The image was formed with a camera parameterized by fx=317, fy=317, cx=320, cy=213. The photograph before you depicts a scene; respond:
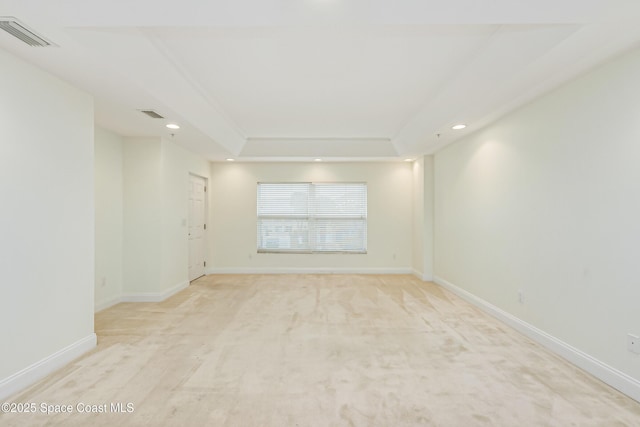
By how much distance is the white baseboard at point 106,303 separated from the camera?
4.21 meters

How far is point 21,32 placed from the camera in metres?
1.95

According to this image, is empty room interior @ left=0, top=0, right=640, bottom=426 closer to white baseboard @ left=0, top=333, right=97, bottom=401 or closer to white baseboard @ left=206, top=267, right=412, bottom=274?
white baseboard @ left=0, top=333, right=97, bottom=401

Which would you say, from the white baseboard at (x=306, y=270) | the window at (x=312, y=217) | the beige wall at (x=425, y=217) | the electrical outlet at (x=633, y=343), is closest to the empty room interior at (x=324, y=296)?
the electrical outlet at (x=633, y=343)

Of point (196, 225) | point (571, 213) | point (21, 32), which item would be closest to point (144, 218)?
point (196, 225)

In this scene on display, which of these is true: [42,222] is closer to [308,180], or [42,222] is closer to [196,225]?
[196,225]

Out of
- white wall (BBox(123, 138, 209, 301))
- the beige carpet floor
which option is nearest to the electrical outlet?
the beige carpet floor

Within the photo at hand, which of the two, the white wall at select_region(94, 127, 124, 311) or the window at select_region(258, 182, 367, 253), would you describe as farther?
the window at select_region(258, 182, 367, 253)

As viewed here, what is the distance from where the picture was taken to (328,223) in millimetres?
6891

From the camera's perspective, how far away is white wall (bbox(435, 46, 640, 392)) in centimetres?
229

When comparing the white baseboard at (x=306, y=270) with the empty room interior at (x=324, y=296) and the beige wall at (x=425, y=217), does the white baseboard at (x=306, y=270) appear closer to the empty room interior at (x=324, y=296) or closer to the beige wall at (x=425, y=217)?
the beige wall at (x=425, y=217)

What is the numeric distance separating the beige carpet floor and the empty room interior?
2 cm

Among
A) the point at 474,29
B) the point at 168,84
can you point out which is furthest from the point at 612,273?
the point at 168,84

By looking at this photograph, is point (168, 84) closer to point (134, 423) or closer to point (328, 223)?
point (134, 423)

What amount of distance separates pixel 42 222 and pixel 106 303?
7.65ft
